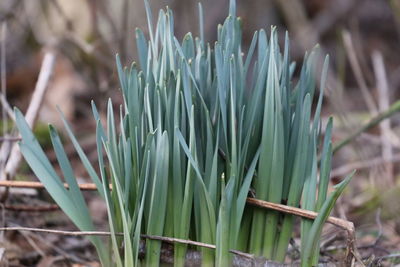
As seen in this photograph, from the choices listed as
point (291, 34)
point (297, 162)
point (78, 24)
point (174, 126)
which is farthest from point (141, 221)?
point (291, 34)

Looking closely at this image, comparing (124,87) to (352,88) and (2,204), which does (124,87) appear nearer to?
(2,204)

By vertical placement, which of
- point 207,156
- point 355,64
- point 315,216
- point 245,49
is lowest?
point 315,216

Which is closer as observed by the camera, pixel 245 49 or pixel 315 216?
pixel 315 216

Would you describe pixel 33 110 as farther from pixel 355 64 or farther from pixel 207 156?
pixel 355 64

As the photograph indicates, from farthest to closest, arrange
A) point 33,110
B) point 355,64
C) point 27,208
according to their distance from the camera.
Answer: point 355,64 < point 33,110 < point 27,208

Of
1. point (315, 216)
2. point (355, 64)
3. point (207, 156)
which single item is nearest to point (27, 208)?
point (207, 156)

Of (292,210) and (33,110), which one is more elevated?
(33,110)

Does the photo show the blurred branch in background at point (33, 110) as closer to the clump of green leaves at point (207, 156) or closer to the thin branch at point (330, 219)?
the clump of green leaves at point (207, 156)
